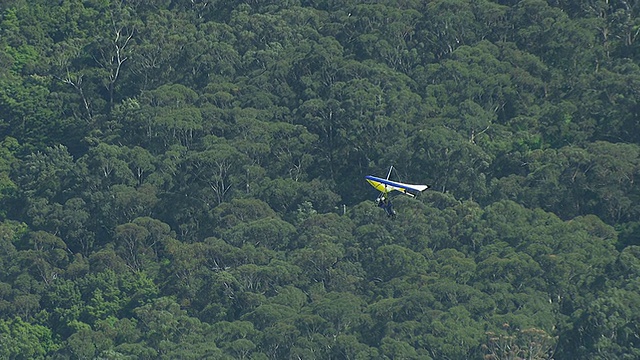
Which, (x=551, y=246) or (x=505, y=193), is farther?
(x=505, y=193)

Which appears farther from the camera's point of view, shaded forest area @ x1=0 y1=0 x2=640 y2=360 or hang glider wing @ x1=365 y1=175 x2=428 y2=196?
shaded forest area @ x1=0 y1=0 x2=640 y2=360

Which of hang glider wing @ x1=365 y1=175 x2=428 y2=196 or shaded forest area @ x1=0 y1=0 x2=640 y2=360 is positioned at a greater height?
hang glider wing @ x1=365 y1=175 x2=428 y2=196

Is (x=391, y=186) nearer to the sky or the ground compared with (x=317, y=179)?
nearer to the sky

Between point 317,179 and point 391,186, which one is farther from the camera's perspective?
point 317,179

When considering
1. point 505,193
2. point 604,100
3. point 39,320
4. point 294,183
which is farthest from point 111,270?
point 604,100

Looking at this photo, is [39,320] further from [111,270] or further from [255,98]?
[255,98]

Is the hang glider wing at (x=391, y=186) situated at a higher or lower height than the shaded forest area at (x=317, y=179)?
higher

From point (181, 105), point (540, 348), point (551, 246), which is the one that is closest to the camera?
point (540, 348)

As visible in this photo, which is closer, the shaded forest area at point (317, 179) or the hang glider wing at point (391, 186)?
the hang glider wing at point (391, 186)
